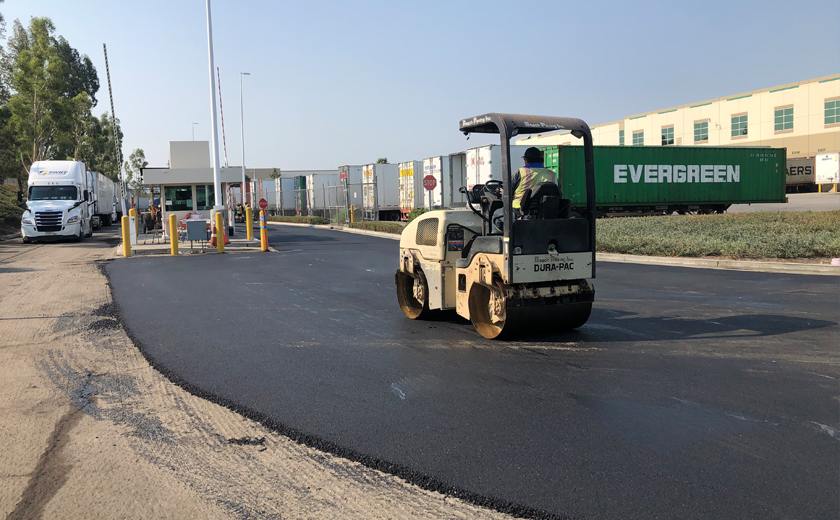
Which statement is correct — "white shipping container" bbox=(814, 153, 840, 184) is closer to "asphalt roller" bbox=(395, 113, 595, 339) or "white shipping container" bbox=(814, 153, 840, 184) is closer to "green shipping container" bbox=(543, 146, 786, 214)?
"green shipping container" bbox=(543, 146, 786, 214)

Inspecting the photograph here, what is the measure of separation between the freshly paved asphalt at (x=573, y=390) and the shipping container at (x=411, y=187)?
82.7ft

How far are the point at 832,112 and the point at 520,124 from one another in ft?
179

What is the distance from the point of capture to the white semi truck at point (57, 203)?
26031mm

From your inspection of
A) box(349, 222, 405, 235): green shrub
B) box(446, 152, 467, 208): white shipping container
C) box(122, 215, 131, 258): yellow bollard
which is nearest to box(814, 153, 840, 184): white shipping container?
box(446, 152, 467, 208): white shipping container

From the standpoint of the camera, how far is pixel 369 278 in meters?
13.3

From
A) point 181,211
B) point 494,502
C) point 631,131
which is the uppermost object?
point 631,131

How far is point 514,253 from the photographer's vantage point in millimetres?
6715

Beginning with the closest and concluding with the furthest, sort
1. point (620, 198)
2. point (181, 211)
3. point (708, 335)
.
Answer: point (708, 335), point (181, 211), point (620, 198)

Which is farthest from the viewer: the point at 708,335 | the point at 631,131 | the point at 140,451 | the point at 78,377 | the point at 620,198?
the point at 631,131

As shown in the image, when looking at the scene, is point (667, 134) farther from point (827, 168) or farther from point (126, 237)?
point (126, 237)

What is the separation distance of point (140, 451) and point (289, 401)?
50.2 inches

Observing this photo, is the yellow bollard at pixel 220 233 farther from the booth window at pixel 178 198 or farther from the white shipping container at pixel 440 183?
the white shipping container at pixel 440 183

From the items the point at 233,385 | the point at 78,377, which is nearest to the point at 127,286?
the point at 78,377

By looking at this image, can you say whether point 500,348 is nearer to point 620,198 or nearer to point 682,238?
point 682,238
